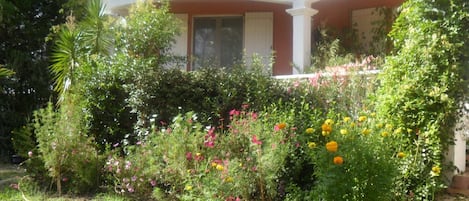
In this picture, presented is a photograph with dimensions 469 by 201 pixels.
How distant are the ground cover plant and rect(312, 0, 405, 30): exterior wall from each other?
13.8 ft

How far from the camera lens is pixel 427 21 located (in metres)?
5.21

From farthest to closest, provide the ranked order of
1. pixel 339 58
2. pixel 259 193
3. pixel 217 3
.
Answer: pixel 217 3 < pixel 339 58 < pixel 259 193

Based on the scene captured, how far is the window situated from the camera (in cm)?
1137

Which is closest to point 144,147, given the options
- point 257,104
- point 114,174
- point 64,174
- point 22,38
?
point 114,174

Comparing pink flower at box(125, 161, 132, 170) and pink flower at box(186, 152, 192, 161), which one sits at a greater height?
pink flower at box(186, 152, 192, 161)

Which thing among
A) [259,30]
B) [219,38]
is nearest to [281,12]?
[259,30]

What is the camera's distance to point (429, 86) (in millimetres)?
5020

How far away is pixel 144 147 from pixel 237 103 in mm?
1525

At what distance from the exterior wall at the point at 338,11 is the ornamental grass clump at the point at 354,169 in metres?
7.48

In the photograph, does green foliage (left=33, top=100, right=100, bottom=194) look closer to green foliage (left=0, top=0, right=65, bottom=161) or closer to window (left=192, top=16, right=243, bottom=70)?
window (left=192, top=16, right=243, bottom=70)

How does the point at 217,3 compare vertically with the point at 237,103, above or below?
above

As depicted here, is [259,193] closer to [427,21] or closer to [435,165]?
[435,165]

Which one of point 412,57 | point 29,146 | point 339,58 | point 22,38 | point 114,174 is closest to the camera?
point 412,57

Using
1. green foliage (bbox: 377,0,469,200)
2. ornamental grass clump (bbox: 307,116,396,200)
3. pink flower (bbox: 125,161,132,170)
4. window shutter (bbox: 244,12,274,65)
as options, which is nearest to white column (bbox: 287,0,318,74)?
window shutter (bbox: 244,12,274,65)
